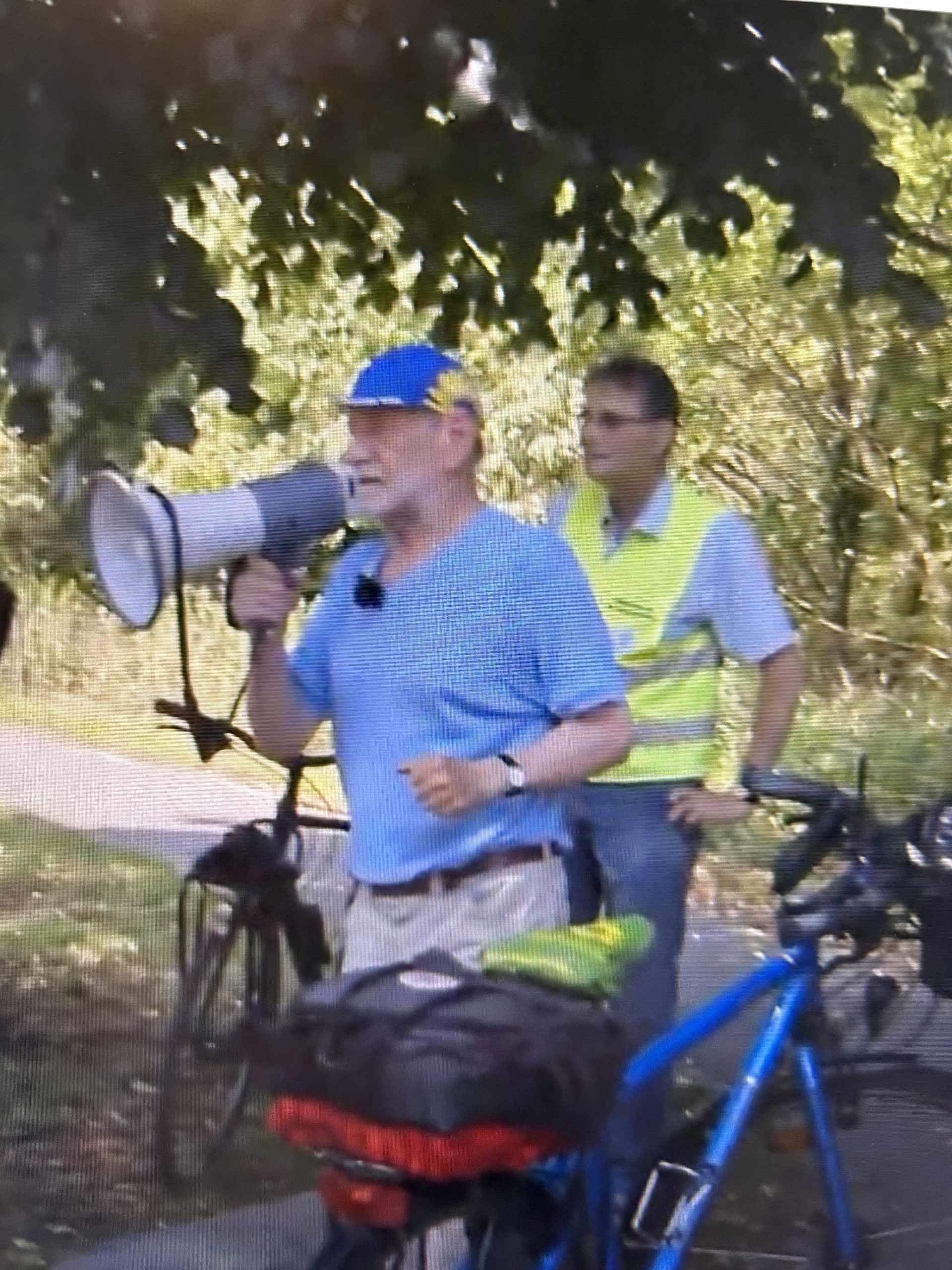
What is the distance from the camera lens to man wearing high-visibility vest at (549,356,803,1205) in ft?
8.27

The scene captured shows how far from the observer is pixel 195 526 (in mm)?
2340

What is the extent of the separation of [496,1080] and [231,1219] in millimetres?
665

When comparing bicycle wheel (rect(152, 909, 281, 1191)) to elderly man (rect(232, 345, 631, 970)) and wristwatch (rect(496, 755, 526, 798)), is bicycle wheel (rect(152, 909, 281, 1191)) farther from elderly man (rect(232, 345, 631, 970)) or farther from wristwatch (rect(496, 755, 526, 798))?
wristwatch (rect(496, 755, 526, 798))

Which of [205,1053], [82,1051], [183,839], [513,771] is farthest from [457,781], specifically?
[82,1051]

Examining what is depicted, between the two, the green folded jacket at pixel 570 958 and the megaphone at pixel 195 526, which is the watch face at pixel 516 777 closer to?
the green folded jacket at pixel 570 958

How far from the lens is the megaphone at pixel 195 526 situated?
2342 millimetres

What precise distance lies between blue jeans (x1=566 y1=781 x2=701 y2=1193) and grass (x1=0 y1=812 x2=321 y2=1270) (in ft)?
1.56

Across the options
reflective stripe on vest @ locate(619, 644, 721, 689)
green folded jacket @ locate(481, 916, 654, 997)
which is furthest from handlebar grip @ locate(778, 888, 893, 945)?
reflective stripe on vest @ locate(619, 644, 721, 689)

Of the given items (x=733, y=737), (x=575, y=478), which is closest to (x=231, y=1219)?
(x=733, y=737)

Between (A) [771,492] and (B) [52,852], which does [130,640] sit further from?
(A) [771,492]

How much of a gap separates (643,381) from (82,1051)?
3.84 ft

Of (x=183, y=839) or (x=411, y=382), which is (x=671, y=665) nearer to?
(x=411, y=382)

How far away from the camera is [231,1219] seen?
2582 mm

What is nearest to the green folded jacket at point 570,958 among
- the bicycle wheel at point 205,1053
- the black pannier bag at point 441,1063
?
the black pannier bag at point 441,1063
